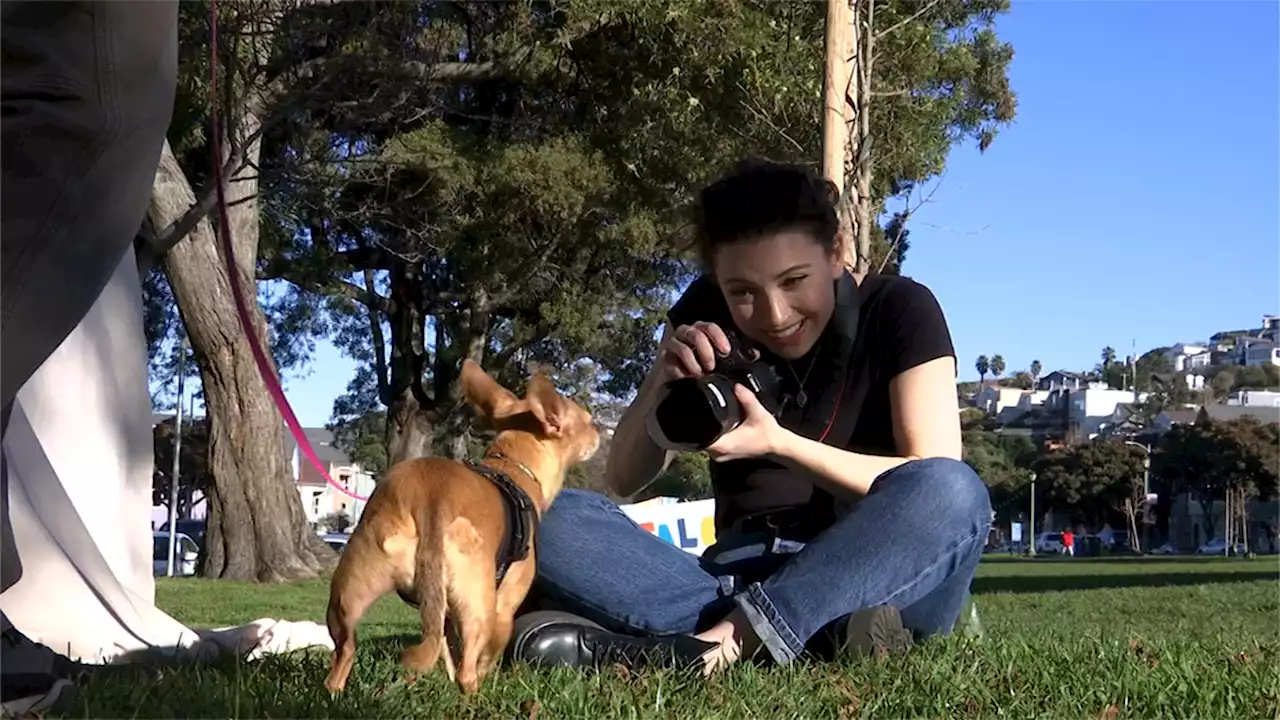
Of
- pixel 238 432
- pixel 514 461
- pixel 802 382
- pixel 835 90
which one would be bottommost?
pixel 514 461

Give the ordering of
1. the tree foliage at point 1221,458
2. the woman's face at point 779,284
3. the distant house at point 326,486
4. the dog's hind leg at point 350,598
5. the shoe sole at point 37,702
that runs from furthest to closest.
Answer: the distant house at point 326,486 → the tree foliage at point 1221,458 → the woman's face at point 779,284 → the dog's hind leg at point 350,598 → the shoe sole at point 37,702

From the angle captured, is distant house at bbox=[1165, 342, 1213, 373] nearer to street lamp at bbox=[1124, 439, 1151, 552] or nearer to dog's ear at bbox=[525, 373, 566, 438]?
street lamp at bbox=[1124, 439, 1151, 552]

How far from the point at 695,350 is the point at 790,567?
1.84ft

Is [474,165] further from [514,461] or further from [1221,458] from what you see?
[1221,458]

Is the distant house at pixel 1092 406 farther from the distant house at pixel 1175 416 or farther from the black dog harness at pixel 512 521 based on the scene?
the black dog harness at pixel 512 521

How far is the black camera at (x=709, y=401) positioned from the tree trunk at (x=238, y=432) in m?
12.0

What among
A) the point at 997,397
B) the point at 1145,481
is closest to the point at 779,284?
the point at 1145,481

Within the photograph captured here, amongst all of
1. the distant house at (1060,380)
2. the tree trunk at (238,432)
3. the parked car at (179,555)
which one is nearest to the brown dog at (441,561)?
the tree trunk at (238,432)

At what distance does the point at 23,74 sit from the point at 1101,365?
560ft

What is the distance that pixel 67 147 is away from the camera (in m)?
2.37

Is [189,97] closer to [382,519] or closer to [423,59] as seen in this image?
[423,59]

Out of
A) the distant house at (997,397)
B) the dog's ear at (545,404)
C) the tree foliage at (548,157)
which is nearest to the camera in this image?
the dog's ear at (545,404)

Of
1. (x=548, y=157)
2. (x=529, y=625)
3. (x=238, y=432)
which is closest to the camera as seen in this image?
(x=529, y=625)

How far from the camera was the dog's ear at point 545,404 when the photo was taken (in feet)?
12.5
